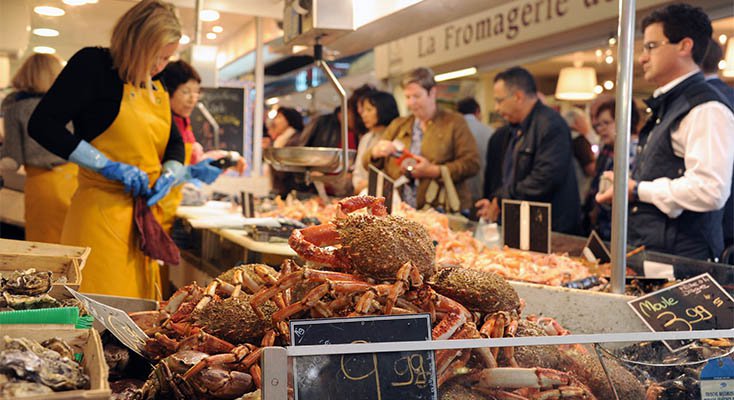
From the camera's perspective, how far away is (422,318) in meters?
1.38

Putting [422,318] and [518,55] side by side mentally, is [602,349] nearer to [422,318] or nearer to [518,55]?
[422,318]

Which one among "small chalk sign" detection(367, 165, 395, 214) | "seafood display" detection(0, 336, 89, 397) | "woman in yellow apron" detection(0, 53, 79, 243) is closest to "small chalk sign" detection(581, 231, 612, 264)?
"small chalk sign" detection(367, 165, 395, 214)

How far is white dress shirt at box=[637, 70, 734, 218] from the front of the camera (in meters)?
3.14

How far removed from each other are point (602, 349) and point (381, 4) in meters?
2.11

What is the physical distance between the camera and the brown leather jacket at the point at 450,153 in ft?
17.9

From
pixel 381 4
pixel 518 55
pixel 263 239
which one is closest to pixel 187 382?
pixel 263 239

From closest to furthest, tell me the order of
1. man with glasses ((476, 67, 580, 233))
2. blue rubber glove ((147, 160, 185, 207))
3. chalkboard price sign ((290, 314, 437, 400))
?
chalkboard price sign ((290, 314, 437, 400)) → blue rubber glove ((147, 160, 185, 207)) → man with glasses ((476, 67, 580, 233))

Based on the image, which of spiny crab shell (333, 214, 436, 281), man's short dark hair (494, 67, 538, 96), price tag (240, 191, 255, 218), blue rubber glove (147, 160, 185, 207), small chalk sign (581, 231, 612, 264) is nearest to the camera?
spiny crab shell (333, 214, 436, 281)

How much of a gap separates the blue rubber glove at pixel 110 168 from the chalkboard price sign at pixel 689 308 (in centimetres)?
216

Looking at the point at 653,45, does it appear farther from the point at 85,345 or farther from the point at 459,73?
the point at 459,73

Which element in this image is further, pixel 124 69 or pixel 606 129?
pixel 606 129

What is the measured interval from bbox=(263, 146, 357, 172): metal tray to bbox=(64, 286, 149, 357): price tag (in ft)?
5.65

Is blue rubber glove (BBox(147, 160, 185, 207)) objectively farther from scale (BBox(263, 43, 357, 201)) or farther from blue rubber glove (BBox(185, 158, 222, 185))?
scale (BBox(263, 43, 357, 201))

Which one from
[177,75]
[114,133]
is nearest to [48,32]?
[177,75]
